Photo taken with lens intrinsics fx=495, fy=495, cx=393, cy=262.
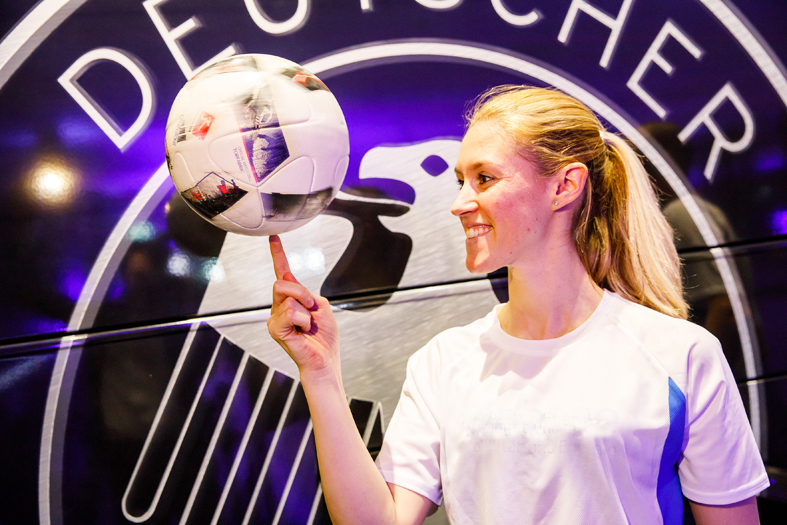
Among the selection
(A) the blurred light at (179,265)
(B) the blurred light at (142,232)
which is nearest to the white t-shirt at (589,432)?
(A) the blurred light at (179,265)

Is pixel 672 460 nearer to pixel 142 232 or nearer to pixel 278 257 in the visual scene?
pixel 278 257

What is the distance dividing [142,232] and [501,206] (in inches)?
34.2

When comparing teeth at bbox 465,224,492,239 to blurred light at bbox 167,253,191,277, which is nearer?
teeth at bbox 465,224,492,239

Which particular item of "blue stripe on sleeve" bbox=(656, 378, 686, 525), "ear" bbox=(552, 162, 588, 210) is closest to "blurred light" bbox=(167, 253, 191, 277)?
"ear" bbox=(552, 162, 588, 210)

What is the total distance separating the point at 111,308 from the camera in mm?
1206

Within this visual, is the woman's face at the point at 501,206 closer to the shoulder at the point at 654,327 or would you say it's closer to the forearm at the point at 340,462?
the shoulder at the point at 654,327

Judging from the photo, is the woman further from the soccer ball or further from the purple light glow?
the purple light glow

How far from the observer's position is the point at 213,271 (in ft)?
4.12

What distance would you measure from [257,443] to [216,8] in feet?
3.66

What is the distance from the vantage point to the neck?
1.06 metres

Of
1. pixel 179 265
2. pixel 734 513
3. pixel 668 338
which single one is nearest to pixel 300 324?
pixel 179 265

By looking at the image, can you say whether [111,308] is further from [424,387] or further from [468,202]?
[468,202]

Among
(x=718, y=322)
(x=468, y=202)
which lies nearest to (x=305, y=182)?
(x=468, y=202)

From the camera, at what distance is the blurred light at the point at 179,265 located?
1.23m
